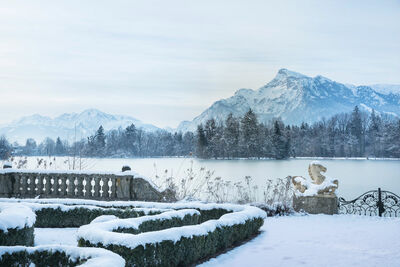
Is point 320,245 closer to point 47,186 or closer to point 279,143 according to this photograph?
point 47,186

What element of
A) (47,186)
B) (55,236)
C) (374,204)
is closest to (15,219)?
(55,236)

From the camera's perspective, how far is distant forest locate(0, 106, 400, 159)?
6119cm

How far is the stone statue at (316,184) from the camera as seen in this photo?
11.1 metres

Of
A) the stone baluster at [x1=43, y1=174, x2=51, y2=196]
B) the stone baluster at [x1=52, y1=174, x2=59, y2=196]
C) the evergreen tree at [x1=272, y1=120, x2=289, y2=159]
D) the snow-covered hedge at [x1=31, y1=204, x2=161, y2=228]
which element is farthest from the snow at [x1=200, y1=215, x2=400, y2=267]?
the evergreen tree at [x1=272, y1=120, x2=289, y2=159]

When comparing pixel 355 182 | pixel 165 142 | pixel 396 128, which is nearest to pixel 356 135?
pixel 396 128

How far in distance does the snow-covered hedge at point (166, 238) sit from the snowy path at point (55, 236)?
1552mm

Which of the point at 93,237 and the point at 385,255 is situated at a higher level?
the point at 93,237

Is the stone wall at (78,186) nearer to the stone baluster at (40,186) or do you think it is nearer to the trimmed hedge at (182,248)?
the stone baluster at (40,186)

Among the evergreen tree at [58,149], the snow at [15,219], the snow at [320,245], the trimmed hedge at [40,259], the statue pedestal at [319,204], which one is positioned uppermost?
the evergreen tree at [58,149]

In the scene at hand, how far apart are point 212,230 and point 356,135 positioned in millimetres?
78106

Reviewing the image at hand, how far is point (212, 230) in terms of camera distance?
21.0 feet

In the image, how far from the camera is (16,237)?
19.1 ft

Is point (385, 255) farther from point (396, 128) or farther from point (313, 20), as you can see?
point (396, 128)

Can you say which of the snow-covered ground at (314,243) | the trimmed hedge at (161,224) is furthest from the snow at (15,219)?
the trimmed hedge at (161,224)
